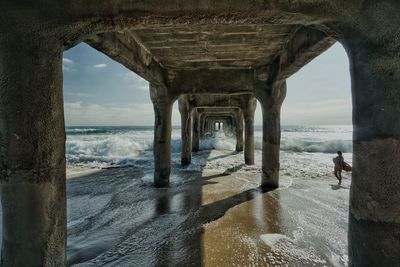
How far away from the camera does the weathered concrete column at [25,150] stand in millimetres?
2219

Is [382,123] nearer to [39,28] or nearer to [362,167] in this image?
[362,167]

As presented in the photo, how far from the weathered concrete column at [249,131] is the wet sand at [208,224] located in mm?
3704

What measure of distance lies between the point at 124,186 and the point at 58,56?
6171 millimetres

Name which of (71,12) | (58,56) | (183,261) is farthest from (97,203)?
(71,12)

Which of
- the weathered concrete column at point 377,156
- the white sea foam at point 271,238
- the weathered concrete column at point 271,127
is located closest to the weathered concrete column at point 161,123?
the weathered concrete column at point 271,127

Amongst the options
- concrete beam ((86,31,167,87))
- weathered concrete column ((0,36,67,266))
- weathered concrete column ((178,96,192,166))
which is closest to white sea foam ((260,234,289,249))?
weathered concrete column ((0,36,67,266))

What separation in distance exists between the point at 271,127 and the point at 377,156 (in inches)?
193

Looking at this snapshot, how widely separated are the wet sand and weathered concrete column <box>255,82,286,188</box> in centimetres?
57

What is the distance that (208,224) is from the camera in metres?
4.52

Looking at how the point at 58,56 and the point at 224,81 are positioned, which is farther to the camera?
the point at 224,81

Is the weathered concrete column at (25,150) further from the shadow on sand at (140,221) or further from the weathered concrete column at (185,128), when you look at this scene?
the weathered concrete column at (185,128)

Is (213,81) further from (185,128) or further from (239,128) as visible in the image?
(239,128)

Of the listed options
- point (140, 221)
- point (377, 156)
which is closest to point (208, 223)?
point (140, 221)

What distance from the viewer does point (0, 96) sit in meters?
2.23
